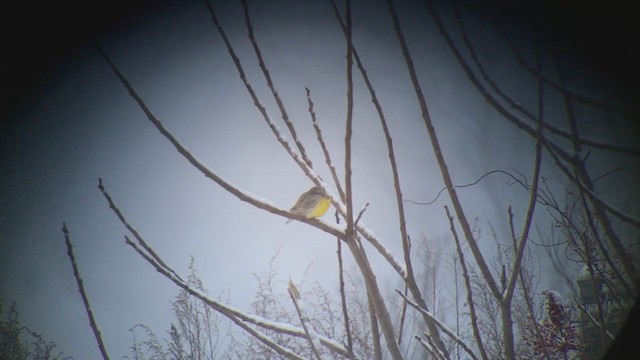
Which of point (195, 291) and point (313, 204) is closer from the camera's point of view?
point (195, 291)

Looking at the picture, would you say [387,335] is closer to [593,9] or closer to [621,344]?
[621,344]

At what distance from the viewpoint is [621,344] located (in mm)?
573

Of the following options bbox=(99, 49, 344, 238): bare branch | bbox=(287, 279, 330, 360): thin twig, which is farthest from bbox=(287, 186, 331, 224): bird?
bbox=(287, 279, 330, 360): thin twig

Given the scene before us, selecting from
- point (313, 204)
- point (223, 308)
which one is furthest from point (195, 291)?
point (313, 204)

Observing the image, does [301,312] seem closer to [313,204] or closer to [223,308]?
[223,308]

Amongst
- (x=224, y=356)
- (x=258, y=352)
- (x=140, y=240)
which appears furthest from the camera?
(x=224, y=356)

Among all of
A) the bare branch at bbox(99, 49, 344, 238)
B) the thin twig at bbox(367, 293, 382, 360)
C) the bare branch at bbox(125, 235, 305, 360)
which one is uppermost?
the bare branch at bbox(99, 49, 344, 238)

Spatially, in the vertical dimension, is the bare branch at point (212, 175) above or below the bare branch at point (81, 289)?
above

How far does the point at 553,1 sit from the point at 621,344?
1576mm

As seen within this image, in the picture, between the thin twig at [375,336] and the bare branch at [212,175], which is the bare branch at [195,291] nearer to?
the thin twig at [375,336]

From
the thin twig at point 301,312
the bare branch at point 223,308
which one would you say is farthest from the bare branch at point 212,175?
the bare branch at point 223,308

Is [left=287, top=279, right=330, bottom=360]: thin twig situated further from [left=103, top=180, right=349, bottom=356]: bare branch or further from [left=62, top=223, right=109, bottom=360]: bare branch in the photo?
[left=62, top=223, right=109, bottom=360]: bare branch

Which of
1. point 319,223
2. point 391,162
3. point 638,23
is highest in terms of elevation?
point 638,23

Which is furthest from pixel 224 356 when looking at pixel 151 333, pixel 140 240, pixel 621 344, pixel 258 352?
pixel 621 344
